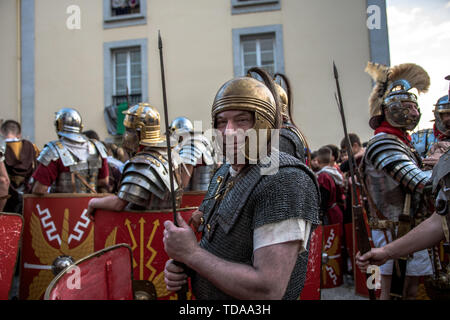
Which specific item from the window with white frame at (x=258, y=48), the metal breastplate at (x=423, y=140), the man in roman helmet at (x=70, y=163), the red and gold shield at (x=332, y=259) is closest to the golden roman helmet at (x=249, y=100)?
the man in roman helmet at (x=70, y=163)

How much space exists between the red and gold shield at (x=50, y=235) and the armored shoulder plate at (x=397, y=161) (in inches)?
97.0

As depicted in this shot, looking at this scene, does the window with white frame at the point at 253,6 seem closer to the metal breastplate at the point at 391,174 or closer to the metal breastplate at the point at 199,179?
the metal breastplate at the point at 199,179

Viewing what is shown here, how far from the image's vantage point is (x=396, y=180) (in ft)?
9.78

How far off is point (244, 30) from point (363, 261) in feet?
33.0

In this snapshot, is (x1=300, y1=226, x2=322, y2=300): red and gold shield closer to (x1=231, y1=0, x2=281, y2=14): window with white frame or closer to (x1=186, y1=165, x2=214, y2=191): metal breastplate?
(x1=186, y1=165, x2=214, y2=191): metal breastplate

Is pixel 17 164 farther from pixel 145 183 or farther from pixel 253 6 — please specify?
pixel 253 6

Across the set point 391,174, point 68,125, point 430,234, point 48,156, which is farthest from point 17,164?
point 430,234

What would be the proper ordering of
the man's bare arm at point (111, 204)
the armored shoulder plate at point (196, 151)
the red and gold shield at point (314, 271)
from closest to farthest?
the red and gold shield at point (314, 271) < the man's bare arm at point (111, 204) < the armored shoulder plate at point (196, 151)

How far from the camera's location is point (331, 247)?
448 cm

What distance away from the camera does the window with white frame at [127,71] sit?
37.9ft

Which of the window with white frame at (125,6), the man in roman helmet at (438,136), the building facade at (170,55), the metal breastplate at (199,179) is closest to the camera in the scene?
the man in roman helmet at (438,136)

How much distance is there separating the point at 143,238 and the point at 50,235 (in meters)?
1.26

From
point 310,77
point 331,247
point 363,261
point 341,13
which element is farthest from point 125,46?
point 363,261
